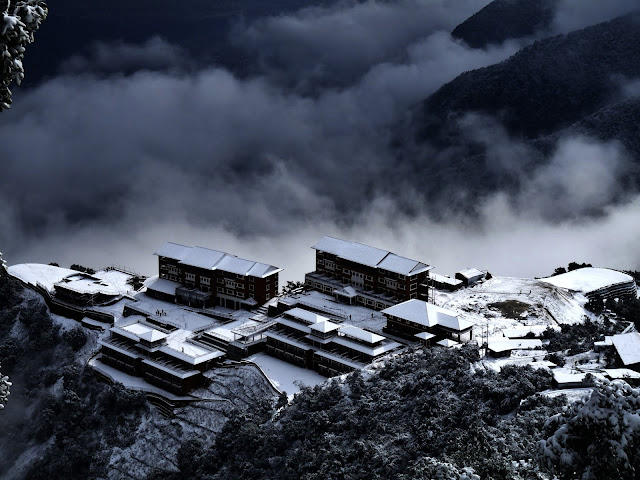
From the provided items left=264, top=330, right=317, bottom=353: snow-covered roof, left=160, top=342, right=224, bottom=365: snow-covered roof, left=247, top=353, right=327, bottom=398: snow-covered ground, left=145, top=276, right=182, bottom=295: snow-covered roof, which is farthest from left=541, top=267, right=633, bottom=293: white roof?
left=145, top=276, right=182, bottom=295: snow-covered roof

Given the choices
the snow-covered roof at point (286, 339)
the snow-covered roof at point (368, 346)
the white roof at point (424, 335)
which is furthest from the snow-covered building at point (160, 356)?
the white roof at point (424, 335)

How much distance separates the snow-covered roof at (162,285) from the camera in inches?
3615

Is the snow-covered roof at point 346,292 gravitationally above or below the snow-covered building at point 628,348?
above

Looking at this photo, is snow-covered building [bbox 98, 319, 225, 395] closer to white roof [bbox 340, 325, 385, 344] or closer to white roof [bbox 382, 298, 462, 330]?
white roof [bbox 340, 325, 385, 344]

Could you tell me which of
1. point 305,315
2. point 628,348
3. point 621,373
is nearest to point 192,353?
point 305,315

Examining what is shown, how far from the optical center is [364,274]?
3514 inches

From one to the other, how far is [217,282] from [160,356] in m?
15.3

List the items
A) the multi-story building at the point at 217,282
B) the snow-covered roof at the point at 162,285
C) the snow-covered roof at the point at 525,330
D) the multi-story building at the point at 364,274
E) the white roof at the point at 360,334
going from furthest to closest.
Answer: the snow-covered roof at the point at 162,285
the multi-story building at the point at 217,282
the multi-story building at the point at 364,274
the snow-covered roof at the point at 525,330
the white roof at the point at 360,334

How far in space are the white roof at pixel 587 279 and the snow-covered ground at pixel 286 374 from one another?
36694 mm

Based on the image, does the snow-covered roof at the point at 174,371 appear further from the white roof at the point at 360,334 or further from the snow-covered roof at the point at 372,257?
the snow-covered roof at the point at 372,257

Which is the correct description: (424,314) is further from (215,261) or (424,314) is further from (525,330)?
(215,261)

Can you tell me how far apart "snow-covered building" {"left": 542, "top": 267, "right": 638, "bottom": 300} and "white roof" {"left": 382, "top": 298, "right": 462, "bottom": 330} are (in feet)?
74.5

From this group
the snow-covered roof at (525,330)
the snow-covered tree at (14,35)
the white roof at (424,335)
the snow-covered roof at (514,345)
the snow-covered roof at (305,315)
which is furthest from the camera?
the snow-covered roof at (305,315)

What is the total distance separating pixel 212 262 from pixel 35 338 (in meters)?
21.0
